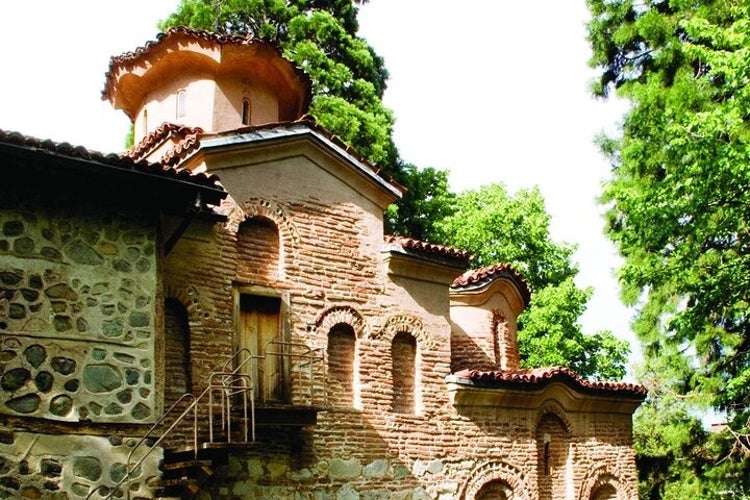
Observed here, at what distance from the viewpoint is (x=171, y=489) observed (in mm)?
8836

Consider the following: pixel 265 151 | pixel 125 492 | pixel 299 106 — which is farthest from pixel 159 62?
pixel 125 492

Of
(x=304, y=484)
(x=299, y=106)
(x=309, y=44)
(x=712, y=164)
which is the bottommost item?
(x=304, y=484)

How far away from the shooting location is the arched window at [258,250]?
1205cm

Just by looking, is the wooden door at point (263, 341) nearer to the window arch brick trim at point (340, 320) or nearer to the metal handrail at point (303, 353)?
the metal handrail at point (303, 353)

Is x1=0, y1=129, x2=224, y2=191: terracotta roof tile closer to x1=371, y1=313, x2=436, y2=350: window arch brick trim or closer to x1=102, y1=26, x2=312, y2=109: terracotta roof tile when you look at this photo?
x1=371, y1=313, x2=436, y2=350: window arch brick trim

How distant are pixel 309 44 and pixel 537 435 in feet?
41.4

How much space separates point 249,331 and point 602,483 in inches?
326

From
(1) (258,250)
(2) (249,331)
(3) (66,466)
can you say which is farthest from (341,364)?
(3) (66,466)

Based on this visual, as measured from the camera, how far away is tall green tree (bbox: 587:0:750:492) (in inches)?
500

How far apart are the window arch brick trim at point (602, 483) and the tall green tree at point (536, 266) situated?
9.06 m

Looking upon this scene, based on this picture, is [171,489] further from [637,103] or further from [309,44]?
[309,44]

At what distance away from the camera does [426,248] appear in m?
13.9

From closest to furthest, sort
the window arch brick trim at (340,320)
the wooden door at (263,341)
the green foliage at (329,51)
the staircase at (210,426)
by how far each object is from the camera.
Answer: the staircase at (210,426) < the wooden door at (263,341) < the window arch brick trim at (340,320) < the green foliage at (329,51)

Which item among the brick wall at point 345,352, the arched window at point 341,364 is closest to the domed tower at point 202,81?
the brick wall at point 345,352
